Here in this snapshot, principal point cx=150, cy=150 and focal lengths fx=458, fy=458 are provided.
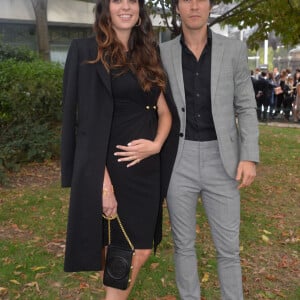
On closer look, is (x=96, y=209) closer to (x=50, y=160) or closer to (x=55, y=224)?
(x=55, y=224)

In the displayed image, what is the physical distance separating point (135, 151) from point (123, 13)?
2.60ft

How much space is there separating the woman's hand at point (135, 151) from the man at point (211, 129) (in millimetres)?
278

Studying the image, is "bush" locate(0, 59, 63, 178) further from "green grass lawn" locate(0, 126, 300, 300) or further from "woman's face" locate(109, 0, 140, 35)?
"woman's face" locate(109, 0, 140, 35)

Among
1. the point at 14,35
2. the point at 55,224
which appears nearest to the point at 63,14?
the point at 14,35

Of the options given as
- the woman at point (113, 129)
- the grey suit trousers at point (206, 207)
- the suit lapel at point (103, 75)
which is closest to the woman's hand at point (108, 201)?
the woman at point (113, 129)

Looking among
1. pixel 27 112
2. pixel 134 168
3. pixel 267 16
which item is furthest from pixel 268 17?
pixel 134 168

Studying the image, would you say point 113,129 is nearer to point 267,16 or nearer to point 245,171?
point 245,171

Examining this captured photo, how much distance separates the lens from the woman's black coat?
2.59 m

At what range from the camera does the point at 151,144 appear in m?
2.71

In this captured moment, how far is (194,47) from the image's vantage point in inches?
114

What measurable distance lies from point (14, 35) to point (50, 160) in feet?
44.0

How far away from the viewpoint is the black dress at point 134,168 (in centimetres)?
264

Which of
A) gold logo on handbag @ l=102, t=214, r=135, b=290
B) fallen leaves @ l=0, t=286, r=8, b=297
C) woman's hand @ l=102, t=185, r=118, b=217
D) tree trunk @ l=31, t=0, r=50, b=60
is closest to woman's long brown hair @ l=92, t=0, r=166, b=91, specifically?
woman's hand @ l=102, t=185, r=118, b=217

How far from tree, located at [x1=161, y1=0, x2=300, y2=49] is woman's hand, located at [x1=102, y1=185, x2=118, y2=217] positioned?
5132 millimetres
